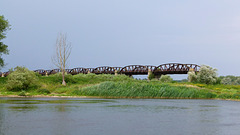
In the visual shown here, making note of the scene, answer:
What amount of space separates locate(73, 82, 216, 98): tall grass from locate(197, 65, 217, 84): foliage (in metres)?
16.8

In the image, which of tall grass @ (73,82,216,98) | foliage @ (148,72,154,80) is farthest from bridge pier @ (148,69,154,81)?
tall grass @ (73,82,216,98)

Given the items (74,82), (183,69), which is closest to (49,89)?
(74,82)

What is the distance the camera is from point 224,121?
723 inches

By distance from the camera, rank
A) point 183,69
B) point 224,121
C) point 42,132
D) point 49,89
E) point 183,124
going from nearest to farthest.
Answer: point 42,132 → point 183,124 → point 224,121 → point 49,89 → point 183,69

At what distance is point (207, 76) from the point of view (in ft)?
184

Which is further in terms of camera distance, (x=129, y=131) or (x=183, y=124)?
(x=183, y=124)

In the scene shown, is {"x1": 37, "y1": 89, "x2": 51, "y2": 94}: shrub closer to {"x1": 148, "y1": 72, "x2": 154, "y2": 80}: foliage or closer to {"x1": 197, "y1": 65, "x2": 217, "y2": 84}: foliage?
{"x1": 197, "y1": 65, "x2": 217, "y2": 84}: foliage

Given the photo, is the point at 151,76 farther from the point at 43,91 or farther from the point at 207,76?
the point at 43,91

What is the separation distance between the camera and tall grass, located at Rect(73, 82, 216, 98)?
124 ft

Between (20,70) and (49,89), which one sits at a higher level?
(20,70)

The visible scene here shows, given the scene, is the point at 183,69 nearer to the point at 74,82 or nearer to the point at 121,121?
the point at 74,82

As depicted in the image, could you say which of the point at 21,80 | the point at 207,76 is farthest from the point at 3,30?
the point at 207,76

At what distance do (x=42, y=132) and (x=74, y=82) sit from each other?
130 ft

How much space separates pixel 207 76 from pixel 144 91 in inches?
915
